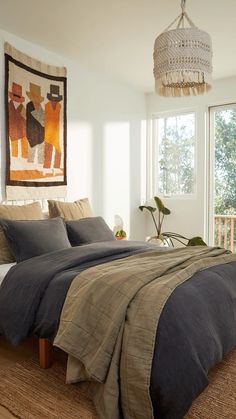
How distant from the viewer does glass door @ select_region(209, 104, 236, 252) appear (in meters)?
4.76

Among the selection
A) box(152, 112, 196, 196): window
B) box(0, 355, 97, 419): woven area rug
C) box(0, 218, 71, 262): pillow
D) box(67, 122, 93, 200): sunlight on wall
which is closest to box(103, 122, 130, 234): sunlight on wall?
box(67, 122, 93, 200): sunlight on wall

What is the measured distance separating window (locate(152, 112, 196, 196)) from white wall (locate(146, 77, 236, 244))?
122 mm

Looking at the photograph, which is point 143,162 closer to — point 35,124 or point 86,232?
point 35,124

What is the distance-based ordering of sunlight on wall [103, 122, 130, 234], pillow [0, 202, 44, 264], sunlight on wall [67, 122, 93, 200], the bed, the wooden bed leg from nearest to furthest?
the bed, the wooden bed leg, pillow [0, 202, 44, 264], sunlight on wall [67, 122, 93, 200], sunlight on wall [103, 122, 130, 234]

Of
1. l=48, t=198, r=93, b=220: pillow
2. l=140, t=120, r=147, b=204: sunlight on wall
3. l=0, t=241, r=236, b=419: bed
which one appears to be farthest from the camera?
l=140, t=120, r=147, b=204: sunlight on wall

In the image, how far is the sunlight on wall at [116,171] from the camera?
15.4 feet

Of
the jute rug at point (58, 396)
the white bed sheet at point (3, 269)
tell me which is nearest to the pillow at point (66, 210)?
the white bed sheet at point (3, 269)

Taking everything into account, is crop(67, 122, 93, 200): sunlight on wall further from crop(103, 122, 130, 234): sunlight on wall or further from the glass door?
the glass door

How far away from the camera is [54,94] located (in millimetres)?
3893

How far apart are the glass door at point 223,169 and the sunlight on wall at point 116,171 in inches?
45.5

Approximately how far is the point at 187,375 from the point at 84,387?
60cm

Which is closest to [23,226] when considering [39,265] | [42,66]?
[39,265]

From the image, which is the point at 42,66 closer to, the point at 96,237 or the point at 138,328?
the point at 96,237

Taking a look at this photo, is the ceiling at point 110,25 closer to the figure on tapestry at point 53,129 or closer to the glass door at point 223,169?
the figure on tapestry at point 53,129
